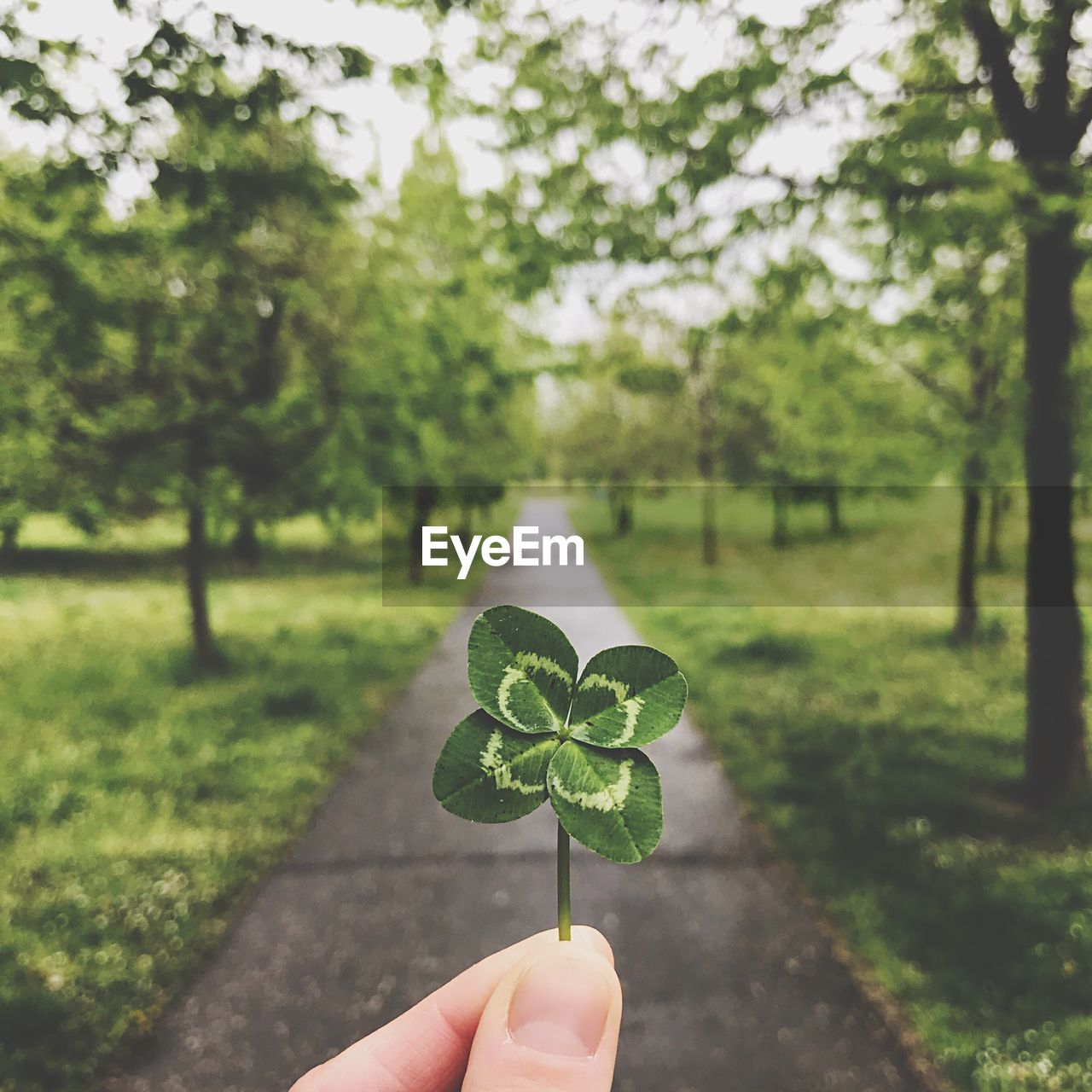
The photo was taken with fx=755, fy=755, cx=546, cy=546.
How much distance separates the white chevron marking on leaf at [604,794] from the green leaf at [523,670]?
66mm

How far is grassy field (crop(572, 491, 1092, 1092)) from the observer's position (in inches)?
143

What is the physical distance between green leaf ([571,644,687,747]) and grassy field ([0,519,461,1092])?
3922mm

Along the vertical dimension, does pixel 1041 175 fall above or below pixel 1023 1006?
above

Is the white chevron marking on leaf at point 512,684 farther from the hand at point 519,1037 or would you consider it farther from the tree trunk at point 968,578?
the tree trunk at point 968,578

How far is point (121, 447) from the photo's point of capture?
291 inches

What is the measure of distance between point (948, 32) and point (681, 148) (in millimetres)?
1486

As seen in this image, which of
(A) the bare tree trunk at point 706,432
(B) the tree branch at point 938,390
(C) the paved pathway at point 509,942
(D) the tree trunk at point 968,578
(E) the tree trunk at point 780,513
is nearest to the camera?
(C) the paved pathway at point 509,942

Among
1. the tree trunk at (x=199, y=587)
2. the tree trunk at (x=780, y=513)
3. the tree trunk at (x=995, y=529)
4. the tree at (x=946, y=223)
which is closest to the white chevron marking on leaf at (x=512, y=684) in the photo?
the tree at (x=946, y=223)

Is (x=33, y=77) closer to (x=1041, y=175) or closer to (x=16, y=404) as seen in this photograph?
(x=16, y=404)

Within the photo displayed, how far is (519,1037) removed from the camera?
1.20 m

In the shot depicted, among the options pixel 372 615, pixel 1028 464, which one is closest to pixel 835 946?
pixel 1028 464

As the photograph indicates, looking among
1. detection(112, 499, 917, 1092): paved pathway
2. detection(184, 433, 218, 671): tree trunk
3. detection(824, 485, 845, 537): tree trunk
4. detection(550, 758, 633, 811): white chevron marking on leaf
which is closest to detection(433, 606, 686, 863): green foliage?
detection(550, 758, 633, 811): white chevron marking on leaf

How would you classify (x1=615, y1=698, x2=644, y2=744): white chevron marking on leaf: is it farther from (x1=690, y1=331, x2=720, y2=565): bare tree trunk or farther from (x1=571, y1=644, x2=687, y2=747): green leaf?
(x1=690, y1=331, x2=720, y2=565): bare tree trunk

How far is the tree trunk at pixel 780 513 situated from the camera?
2272 cm
